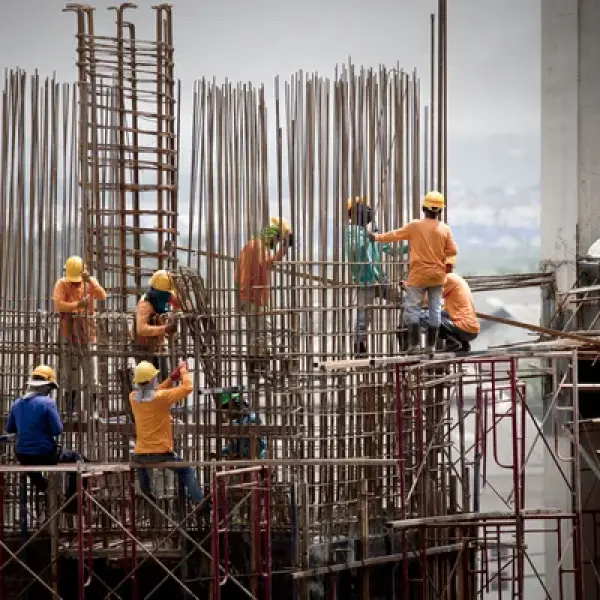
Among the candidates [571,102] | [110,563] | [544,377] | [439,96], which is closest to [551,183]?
[571,102]

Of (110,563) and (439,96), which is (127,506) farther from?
(439,96)

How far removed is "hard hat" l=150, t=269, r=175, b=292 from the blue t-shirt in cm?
169

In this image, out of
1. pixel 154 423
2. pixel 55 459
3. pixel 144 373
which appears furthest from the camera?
pixel 55 459

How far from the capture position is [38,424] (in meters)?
18.3

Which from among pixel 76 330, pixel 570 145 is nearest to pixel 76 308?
pixel 76 330

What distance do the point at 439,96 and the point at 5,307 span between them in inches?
218

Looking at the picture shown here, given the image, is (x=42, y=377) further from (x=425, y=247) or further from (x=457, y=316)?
(x=457, y=316)

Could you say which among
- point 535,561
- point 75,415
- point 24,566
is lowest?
point 535,561

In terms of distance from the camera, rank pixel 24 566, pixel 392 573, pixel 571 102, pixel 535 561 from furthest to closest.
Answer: pixel 535 561 → pixel 571 102 → pixel 392 573 → pixel 24 566

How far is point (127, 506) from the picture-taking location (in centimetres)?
1938

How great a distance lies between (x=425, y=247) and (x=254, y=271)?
2021 millimetres

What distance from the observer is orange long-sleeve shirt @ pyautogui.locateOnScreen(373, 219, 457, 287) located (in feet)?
60.1

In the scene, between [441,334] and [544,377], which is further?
Answer: [544,377]

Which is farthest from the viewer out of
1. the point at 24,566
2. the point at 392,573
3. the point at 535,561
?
the point at 535,561
